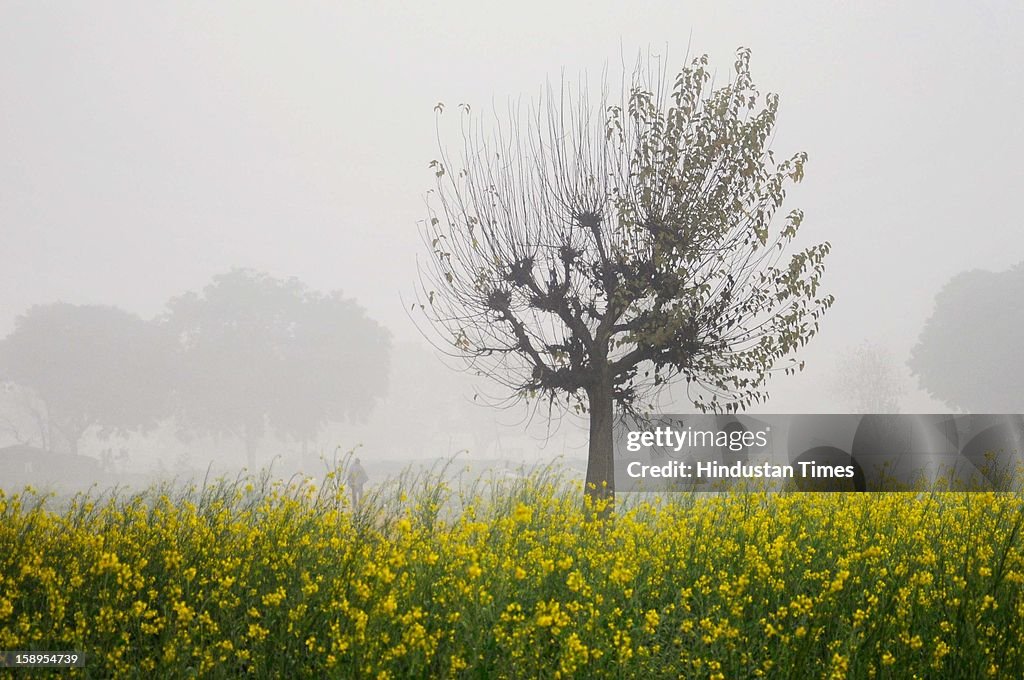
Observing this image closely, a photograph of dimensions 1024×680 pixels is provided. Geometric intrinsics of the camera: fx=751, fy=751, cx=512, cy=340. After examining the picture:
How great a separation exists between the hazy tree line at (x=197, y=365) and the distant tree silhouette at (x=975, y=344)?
34.3 meters

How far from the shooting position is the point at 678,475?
497 inches

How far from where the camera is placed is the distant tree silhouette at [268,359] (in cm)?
4034

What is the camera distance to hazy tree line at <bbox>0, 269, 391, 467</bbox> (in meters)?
40.4

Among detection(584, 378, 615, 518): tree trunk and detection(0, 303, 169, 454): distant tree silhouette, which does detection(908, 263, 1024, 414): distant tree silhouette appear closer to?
detection(584, 378, 615, 518): tree trunk

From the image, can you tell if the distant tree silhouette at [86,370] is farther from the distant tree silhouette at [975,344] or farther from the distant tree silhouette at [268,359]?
the distant tree silhouette at [975,344]

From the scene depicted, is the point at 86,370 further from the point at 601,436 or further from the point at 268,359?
the point at 601,436

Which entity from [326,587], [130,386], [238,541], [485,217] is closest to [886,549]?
[326,587]

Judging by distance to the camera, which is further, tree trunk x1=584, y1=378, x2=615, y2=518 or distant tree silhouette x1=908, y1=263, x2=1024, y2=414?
distant tree silhouette x1=908, y1=263, x2=1024, y2=414

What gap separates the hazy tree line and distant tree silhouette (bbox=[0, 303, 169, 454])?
0.05 metres

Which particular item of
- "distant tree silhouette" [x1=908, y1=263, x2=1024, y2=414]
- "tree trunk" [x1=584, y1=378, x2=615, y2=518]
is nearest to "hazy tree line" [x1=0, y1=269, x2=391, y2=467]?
"tree trunk" [x1=584, y1=378, x2=615, y2=518]

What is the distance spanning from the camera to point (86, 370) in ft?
134

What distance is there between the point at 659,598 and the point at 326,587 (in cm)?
275

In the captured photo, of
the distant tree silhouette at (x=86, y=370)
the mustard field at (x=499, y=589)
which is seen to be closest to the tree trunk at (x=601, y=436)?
the mustard field at (x=499, y=589)

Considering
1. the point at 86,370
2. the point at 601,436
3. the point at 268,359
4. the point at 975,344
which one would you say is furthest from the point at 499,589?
the point at 975,344
